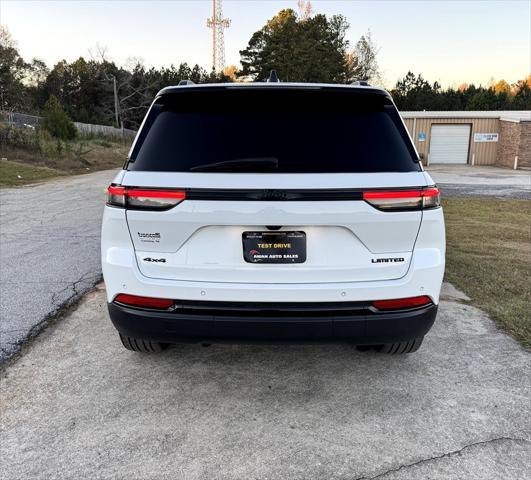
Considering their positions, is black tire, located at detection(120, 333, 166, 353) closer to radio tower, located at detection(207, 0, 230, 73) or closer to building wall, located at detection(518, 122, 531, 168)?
building wall, located at detection(518, 122, 531, 168)

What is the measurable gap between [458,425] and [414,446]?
1.20 feet

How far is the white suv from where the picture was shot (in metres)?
2.43

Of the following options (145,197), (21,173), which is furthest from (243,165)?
(21,173)

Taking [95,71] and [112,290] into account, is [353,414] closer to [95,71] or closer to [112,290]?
[112,290]

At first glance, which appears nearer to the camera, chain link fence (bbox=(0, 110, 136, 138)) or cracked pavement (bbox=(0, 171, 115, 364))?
cracked pavement (bbox=(0, 171, 115, 364))

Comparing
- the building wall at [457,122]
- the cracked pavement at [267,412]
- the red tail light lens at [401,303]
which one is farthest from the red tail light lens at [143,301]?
the building wall at [457,122]

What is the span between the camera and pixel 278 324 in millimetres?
2504

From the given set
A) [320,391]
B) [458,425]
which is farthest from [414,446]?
[320,391]

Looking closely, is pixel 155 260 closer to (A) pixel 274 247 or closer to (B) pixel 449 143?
(A) pixel 274 247

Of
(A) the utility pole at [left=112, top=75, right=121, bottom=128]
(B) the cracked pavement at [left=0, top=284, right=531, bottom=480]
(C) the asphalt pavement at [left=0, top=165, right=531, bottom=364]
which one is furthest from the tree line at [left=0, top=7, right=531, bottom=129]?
(B) the cracked pavement at [left=0, top=284, right=531, bottom=480]

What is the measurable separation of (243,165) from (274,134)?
0.29 m

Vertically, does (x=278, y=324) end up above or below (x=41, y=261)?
above

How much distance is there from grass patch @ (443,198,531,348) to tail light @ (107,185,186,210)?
10.1ft

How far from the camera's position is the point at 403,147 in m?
2.66
